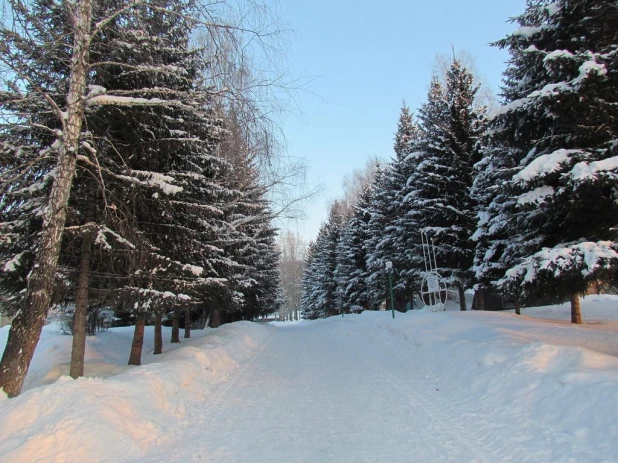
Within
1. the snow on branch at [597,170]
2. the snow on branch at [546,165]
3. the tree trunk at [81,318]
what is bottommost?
the tree trunk at [81,318]

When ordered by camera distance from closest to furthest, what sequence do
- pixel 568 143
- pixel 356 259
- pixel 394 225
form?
pixel 568 143
pixel 394 225
pixel 356 259

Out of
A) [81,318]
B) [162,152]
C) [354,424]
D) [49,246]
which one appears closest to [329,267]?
[162,152]

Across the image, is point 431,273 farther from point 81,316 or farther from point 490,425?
point 81,316

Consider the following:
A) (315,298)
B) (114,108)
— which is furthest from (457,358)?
(315,298)

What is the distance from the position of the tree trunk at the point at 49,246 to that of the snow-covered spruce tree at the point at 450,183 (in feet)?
50.3

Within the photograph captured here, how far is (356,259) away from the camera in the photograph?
104ft

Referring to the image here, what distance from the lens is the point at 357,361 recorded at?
30.8 feet

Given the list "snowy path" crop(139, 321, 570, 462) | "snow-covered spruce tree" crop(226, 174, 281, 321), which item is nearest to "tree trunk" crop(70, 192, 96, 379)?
"snowy path" crop(139, 321, 570, 462)

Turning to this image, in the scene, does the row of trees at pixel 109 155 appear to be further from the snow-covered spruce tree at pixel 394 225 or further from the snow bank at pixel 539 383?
the snow-covered spruce tree at pixel 394 225

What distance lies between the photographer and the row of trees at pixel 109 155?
498cm

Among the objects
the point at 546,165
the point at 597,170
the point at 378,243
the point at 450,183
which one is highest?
the point at 450,183

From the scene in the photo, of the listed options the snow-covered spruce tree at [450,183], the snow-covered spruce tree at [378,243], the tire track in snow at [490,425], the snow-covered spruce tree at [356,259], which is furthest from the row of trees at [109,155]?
the snow-covered spruce tree at [356,259]

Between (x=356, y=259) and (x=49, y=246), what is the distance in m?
27.5

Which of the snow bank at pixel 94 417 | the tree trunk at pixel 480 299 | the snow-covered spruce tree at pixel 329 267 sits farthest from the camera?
the snow-covered spruce tree at pixel 329 267
